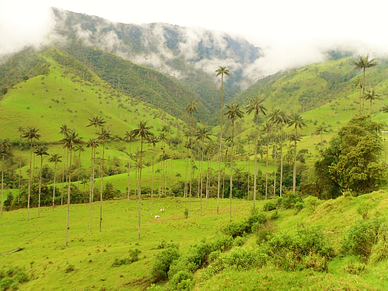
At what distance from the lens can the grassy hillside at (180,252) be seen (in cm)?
1340

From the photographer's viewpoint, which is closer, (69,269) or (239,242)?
(239,242)

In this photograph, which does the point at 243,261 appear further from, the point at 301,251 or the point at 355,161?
the point at 355,161

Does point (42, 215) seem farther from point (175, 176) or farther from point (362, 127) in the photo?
point (362, 127)

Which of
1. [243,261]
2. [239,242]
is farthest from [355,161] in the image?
[243,261]

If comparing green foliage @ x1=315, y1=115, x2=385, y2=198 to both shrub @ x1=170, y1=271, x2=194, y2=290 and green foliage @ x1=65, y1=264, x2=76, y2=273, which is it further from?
green foliage @ x1=65, y1=264, x2=76, y2=273

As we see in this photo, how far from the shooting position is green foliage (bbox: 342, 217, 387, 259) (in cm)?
1402

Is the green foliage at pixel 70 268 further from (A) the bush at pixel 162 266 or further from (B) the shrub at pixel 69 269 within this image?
(A) the bush at pixel 162 266

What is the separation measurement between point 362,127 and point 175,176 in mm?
109405

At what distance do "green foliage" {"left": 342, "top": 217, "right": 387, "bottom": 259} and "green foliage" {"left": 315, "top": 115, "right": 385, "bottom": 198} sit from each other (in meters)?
23.2

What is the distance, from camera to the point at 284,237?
17.2 metres

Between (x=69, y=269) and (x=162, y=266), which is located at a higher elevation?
(x=162, y=266)

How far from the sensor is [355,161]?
120ft

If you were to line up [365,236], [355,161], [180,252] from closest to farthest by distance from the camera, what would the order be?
1. [365,236]
2. [180,252]
3. [355,161]

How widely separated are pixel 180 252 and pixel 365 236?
872 inches
